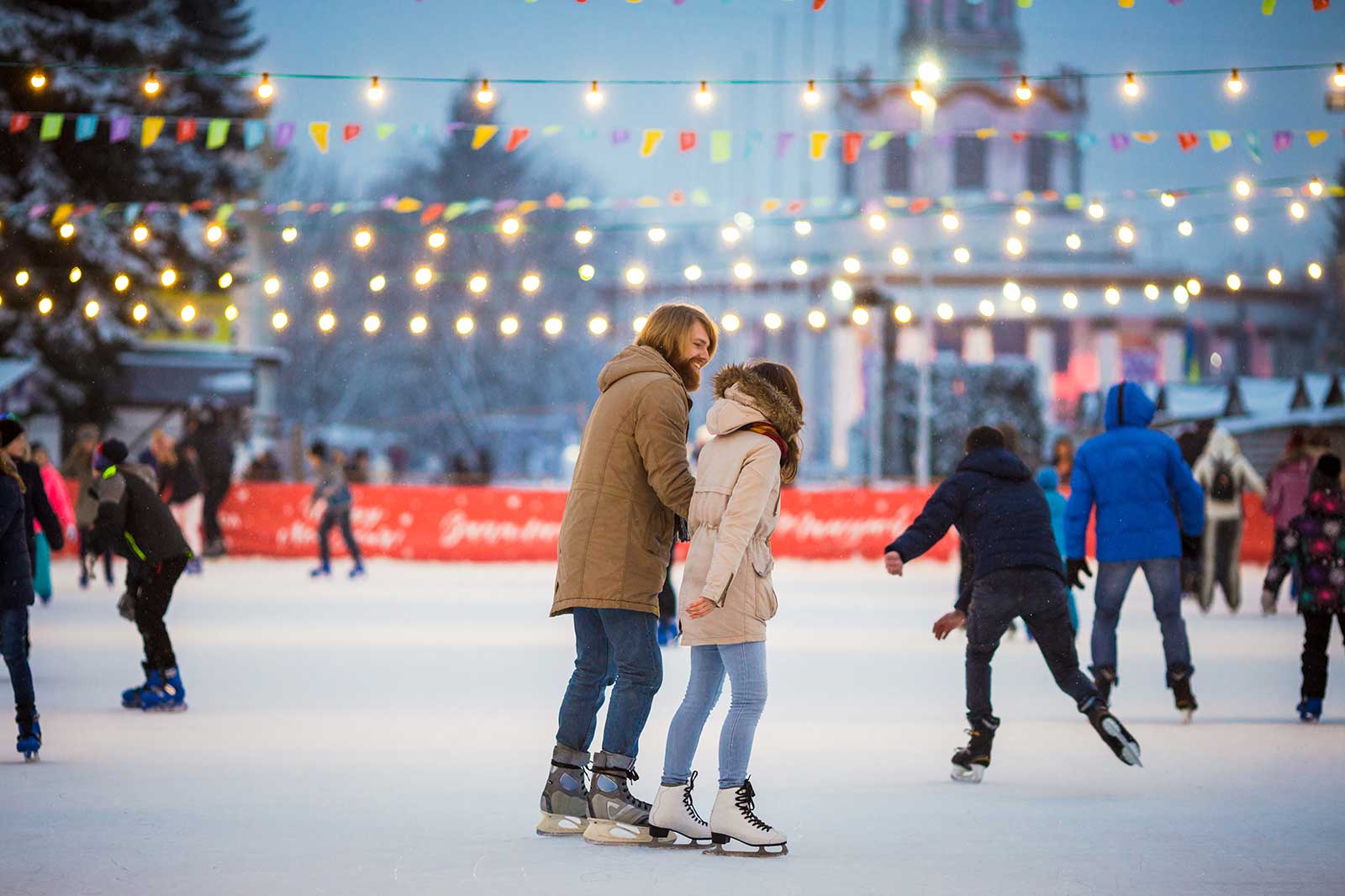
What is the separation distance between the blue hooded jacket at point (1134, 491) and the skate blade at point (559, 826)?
3.68 m

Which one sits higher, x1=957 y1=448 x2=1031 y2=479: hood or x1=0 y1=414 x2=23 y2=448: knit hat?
x1=0 y1=414 x2=23 y2=448: knit hat

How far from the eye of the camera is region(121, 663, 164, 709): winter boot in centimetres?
1012

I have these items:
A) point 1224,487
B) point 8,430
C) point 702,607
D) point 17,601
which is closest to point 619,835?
point 702,607

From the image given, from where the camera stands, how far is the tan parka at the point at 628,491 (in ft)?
20.9

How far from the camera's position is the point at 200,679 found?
11.7 metres

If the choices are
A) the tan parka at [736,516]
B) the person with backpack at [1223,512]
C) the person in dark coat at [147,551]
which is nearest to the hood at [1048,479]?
the person with backpack at [1223,512]

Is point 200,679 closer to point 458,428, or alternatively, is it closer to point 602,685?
point 602,685

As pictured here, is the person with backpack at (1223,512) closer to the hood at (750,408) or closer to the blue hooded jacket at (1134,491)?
the blue hooded jacket at (1134,491)

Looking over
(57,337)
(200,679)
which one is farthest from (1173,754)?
(57,337)

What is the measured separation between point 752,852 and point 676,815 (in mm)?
308

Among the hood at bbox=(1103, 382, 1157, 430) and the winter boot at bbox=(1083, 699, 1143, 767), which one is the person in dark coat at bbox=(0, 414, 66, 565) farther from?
the hood at bbox=(1103, 382, 1157, 430)

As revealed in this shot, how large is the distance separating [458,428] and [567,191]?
9444 mm

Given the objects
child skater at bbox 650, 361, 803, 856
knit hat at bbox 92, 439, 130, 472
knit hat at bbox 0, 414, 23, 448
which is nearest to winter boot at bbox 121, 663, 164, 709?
knit hat at bbox 92, 439, 130, 472

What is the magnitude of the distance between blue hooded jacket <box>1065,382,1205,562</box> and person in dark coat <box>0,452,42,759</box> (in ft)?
15.8
